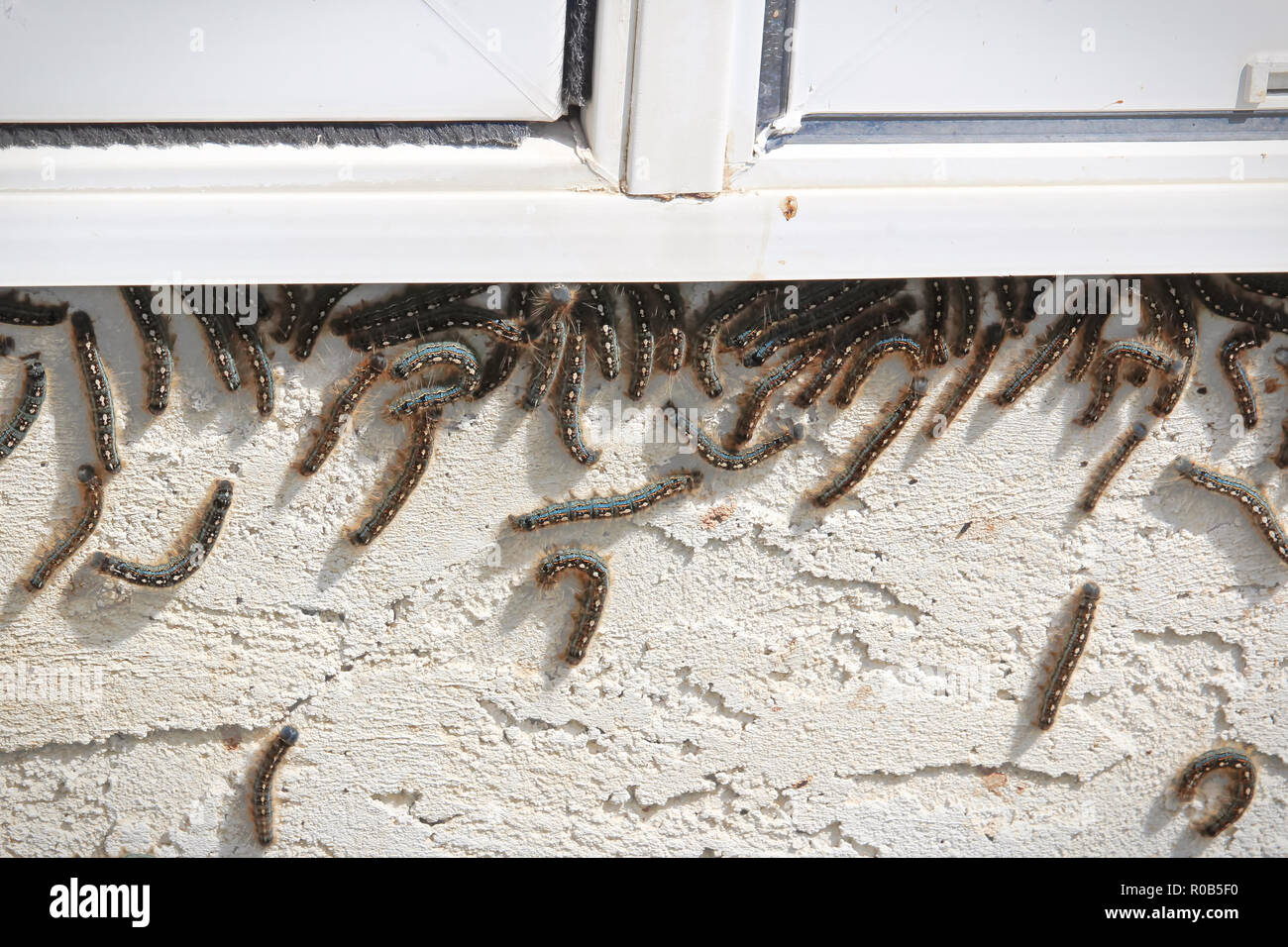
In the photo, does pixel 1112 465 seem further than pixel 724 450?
Yes

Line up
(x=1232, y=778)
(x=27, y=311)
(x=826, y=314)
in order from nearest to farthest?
(x=27, y=311)
(x=826, y=314)
(x=1232, y=778)

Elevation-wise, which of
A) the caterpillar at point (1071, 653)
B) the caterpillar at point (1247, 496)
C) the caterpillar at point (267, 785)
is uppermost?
the caterpillar at point (1247, 496)

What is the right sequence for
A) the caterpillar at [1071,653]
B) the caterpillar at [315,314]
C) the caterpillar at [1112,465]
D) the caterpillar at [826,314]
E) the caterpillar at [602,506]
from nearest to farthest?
the caterpillar at [315,314], the caterpillar at [826,314], the caterpillar at [602,506], the caterpillar at [1112,465], the caterpillar at [1071,653]

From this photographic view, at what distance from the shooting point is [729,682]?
10.2 ft

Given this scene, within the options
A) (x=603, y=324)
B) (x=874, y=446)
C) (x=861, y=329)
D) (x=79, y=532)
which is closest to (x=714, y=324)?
(x=603, y=324)

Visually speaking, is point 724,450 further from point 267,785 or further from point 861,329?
point 267,785

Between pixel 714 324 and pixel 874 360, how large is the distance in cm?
50

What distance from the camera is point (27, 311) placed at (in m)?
2.55

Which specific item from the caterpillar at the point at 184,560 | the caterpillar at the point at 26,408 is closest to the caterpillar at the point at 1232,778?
the caterpillar at the point at 184,560

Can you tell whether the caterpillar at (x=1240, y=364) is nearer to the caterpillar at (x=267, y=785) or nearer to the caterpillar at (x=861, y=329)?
the caterpillar at (x=861, y=329)

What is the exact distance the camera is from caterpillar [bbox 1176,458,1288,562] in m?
3.02

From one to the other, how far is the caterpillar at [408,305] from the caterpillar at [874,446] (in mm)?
1241

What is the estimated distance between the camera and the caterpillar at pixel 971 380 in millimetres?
2871

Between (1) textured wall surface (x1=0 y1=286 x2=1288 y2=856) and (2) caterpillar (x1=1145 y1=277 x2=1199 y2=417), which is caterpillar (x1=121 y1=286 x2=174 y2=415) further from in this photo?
(2) caterpillar (x1=1145 y1=277 x2=1199 y2=417)
